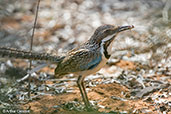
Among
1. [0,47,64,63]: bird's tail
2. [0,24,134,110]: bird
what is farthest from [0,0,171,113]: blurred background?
[0,24,134,110]: bird

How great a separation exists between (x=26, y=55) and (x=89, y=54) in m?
1.41

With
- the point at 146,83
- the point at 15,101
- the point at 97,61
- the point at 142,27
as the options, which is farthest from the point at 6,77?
the point at 142,27

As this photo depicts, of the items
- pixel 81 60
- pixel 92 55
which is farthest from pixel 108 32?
pixel 81 60

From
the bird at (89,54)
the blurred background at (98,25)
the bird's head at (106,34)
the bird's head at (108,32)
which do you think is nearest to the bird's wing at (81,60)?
the bird at (89,54)

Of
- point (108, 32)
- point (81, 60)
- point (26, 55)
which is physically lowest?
point (81, 60)

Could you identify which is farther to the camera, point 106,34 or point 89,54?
point 89,54

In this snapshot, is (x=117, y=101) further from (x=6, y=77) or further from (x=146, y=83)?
(x=6, y=77)

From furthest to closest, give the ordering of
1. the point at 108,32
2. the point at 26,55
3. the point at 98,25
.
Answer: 1. the point at 98,25
2. the point at 26,55
3. the point at 108,32

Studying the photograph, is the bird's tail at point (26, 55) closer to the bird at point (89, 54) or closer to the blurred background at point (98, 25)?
the bird at point (89, 54)

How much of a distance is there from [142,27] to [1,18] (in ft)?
17.0

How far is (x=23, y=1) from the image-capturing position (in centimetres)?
1359

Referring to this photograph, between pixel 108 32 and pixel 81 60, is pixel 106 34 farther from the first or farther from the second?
pixel 81 60

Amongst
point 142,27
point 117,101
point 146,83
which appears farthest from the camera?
point 142,27

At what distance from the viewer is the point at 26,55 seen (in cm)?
716
